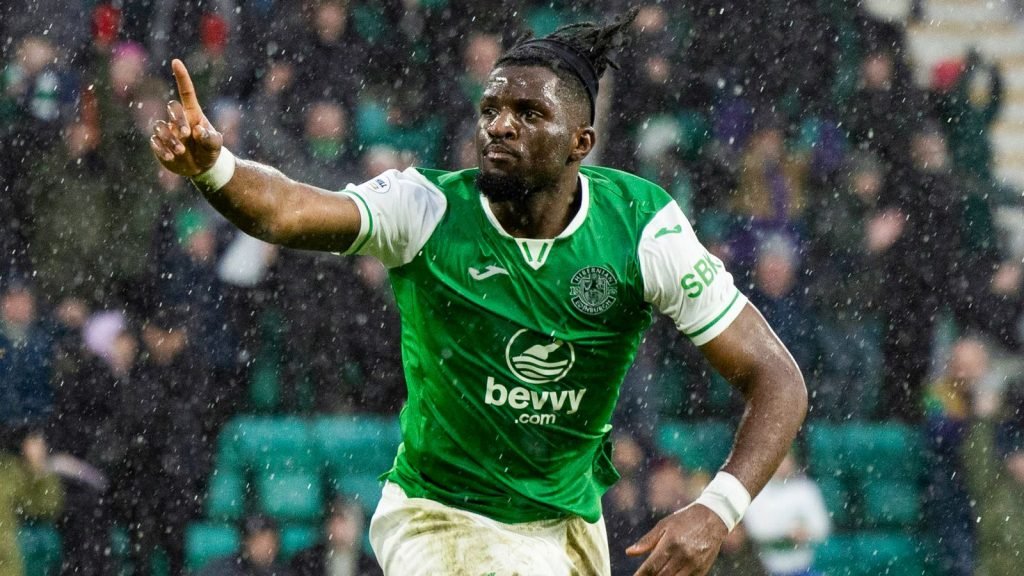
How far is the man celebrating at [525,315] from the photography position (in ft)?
13.1

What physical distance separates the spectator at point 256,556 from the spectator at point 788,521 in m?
1.97

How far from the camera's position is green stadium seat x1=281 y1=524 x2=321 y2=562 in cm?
652

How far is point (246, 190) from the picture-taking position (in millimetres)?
3525

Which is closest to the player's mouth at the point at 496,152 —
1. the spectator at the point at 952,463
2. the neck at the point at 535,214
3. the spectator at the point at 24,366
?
the neck at the point at 535,214

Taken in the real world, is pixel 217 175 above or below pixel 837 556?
above

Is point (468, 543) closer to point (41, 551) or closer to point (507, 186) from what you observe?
point (507, 186)

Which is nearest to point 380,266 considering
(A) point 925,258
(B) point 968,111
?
(A) point 925,258

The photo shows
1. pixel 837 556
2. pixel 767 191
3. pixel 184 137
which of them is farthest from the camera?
pixel 767 191

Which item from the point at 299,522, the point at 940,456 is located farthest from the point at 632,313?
the point at 940,456

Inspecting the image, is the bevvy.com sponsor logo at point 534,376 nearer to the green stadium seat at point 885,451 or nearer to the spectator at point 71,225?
the spectator at point 71,225

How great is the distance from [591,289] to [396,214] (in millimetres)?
528

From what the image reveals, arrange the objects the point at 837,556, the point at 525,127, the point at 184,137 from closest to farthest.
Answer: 1. the point at 184,137
2. the point at 525,127
3. the point at 837,556

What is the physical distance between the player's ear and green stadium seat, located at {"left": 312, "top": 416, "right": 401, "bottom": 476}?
2695 millimetres

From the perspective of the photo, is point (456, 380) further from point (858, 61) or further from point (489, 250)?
point (858, 61)
